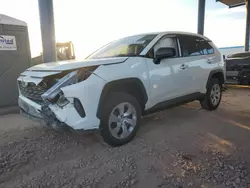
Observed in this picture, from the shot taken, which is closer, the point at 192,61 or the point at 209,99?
the point at 192,61

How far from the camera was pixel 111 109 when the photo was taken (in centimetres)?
354

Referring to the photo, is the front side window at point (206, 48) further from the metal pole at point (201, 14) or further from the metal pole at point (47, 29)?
the metal pole at point (201, 14)

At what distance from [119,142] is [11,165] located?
1486mm

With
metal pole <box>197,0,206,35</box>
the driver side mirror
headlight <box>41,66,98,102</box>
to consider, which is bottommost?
headlight <box>41,66,98,102</box>

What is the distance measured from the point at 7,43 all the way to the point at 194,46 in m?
4.46

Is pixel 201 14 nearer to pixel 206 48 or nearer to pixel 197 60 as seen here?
pixel 206 48

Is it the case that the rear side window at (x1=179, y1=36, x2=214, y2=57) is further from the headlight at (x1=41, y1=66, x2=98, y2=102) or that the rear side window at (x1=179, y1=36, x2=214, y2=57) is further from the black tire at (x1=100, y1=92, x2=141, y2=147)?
the headlight at (x1=41, y1=66, x2=98, y2=102)

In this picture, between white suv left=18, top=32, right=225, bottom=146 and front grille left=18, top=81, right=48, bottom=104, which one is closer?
white suv left=18, top=32, right=225, bottom=146

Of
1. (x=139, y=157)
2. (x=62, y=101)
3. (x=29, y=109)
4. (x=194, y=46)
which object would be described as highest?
(x=194, y=46)

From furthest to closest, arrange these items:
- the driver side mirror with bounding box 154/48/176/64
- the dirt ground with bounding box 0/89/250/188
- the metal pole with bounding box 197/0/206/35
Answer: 1. the metal pole with bounding box 197/0/206/35
2. the driver side mirror with bounding box 154/48/176/64
3. the dirt ground with bounding box 0/89/250/188

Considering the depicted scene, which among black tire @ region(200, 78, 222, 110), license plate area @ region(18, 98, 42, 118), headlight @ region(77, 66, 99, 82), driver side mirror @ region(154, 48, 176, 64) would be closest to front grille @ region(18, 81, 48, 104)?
Answer: license plate area @ region(18, 98, 42, 118)

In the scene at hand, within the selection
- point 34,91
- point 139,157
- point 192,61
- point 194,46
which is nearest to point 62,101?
point 34,91

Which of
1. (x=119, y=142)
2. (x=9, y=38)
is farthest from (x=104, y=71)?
(x=9, y=38)

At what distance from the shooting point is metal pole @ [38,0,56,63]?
6.37 m
